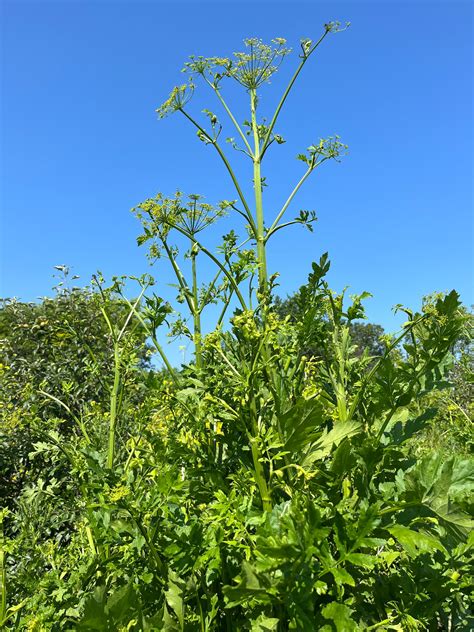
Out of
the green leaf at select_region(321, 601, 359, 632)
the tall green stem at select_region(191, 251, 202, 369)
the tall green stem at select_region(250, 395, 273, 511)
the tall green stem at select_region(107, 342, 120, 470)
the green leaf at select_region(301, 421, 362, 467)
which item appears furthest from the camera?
the tall green stem at select_region(107, 342, 120, 470)

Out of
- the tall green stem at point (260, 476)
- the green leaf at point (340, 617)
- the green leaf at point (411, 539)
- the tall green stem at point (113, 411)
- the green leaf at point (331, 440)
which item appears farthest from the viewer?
the tall green stem at point (113, 411)

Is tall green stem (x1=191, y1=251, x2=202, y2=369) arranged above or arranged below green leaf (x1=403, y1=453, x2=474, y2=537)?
above

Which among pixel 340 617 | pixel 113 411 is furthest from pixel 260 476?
pixel 113 411

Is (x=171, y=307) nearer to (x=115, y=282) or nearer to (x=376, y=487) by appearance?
(x=115, y=282)

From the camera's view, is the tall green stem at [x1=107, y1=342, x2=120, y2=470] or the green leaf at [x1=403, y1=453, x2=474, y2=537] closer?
the green leaf at [x1=403, y1=453, x2=474, y2=537]

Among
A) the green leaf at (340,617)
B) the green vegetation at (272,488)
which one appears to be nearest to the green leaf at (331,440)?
the green vegetation at (272,488)

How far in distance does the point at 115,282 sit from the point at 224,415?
3.43ft

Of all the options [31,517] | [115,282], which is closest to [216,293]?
[115,282]

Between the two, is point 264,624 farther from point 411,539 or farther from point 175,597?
point 411,539

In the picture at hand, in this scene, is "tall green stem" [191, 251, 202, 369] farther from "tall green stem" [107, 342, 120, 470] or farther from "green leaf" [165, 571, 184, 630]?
"green leaf" [165, 571, 184, 630]

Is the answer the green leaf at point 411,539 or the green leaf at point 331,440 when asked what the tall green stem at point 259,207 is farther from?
the green leaf at point 411,539

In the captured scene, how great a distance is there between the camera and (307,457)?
1695 millimetres

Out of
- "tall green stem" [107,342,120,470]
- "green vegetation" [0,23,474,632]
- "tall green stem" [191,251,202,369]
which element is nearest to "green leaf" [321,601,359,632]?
"green vegetation" [0,23,474,632]

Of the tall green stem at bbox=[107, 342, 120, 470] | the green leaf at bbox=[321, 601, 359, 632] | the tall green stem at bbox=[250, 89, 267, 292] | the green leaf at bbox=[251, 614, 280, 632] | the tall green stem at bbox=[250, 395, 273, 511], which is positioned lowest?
the green leaf at bbox=[321, 601, 359, 632]
